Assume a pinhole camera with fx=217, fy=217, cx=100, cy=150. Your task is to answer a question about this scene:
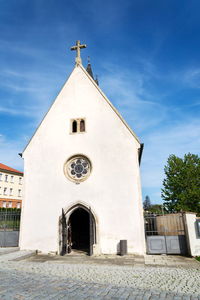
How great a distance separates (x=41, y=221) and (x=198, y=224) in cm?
868

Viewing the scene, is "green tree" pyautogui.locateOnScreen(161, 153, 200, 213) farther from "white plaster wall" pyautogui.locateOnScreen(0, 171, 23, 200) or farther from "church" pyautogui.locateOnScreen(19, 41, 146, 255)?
"white plaster wall" pyautogui.locateOnScreen(0, 171, 23, 200)

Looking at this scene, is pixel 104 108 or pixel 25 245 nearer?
pixel 25 245

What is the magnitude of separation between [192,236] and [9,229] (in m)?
11.1

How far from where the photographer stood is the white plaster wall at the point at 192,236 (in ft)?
35.8

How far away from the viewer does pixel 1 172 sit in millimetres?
45250

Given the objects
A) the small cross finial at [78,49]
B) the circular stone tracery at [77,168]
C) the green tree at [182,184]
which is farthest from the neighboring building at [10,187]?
the circular stone tracery at [77,168]

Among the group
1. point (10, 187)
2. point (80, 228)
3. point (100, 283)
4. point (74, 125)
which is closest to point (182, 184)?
point (80, 228)

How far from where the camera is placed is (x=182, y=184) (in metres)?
28.0

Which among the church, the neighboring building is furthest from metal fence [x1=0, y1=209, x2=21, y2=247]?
the neighboring building

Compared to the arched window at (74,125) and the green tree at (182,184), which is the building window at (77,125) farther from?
the green tree at (182,184)

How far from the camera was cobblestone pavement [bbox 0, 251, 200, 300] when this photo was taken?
16.9 feet

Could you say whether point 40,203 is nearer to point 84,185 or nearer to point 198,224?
point 84,185

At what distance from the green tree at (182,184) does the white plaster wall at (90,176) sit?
1695 cm

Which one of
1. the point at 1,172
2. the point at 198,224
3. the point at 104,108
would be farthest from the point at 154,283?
the point at 1,172
